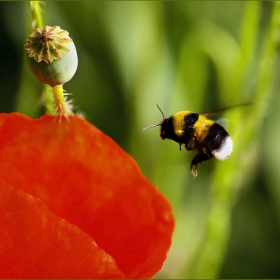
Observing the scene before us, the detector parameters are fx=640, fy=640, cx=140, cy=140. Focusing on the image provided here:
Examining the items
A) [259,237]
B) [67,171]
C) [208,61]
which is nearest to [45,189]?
[67,171]

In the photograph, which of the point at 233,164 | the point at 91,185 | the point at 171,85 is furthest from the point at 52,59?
the point at 171,85

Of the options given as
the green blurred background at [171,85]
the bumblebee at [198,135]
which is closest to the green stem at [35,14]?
the bumblebee at [198,135]

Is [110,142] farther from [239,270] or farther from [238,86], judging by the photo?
[239,270]

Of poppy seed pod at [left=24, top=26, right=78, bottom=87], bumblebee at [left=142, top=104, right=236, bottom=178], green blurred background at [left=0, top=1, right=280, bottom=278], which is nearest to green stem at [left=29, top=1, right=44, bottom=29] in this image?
poppy seed pod at [left=24, top=26, right=78, bottom=87]

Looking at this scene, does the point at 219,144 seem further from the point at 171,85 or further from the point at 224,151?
the point at 171,85

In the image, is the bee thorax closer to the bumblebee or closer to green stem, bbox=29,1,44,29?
the bumblebee
